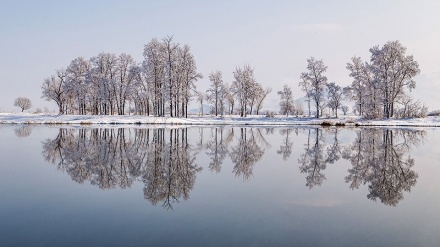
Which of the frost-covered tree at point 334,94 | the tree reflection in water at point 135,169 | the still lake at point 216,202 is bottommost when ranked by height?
the still lake at point 216,202

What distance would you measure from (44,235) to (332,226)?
572cm

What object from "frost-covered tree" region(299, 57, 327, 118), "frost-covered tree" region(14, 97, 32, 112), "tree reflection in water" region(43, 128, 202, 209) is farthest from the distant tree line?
"frost-covered tree" region(14, 97, 32, 112)

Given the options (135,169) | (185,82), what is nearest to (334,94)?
(185,82)

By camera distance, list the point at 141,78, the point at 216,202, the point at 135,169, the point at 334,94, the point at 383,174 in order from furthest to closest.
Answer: the point at 334,94
the point at 141,78
the point at 135,169
the point at 383,174
the point at 216,202

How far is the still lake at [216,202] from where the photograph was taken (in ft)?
21.2

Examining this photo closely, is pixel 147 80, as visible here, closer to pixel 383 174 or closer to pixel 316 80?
pixel 316 80

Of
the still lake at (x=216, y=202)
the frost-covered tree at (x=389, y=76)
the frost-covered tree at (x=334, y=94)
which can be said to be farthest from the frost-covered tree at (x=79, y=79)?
the still lake at (x=216, y=202)

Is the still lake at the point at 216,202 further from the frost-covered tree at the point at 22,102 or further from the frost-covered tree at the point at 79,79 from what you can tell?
the frost-covered tree at the point at 22,102

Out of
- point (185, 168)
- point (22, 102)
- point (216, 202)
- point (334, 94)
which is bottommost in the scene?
point (216, 202)

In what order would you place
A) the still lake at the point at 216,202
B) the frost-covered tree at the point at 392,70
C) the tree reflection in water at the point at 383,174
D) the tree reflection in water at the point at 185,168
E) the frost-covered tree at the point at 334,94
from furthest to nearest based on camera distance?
the frost-covered tree at the point at 334,94 < the frost-covered tree at the point at 392,70 < the tree reflection in water at the point at 185,168 < the tree reflection in water at the point at 383,174 < the still lake at the point at 216,202

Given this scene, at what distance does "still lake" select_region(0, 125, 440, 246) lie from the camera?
6473 mm

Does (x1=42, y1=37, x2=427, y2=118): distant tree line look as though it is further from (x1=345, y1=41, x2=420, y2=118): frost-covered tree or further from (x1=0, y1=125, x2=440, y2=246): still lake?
(x1=0, y1=125, x2=440, y2=246): still lake

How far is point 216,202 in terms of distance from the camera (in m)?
9.02

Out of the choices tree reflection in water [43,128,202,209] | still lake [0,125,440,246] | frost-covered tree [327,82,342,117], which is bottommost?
still lake [0,125,440,246]
